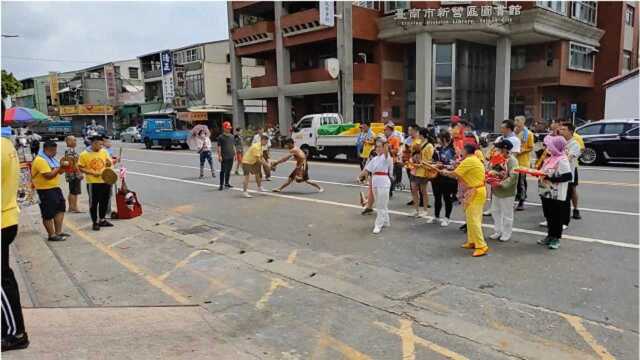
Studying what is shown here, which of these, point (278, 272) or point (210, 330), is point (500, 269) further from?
point (210, 330)

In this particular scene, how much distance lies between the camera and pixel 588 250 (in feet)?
21.5

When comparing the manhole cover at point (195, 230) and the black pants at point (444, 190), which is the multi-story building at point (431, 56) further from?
the manhole cover at point (195, 230)

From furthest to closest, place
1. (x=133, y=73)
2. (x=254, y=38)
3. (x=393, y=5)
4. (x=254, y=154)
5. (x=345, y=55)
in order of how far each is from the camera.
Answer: (x=133, y=73) < (x=254, y=38) < (x=393, y=5) < (x=345, y=55) < (x=254, y=154)

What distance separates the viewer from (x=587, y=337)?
411cm

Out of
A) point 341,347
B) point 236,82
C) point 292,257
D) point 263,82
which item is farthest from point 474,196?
point 236,82

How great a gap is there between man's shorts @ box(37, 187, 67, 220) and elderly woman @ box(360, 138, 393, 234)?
496 centimetres

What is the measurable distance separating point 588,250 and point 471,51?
28506mm

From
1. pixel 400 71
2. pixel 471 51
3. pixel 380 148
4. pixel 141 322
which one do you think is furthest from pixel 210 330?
pixel 471 51

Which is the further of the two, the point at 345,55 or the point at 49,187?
the point at 345,55

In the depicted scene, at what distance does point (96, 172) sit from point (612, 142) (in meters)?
16.2

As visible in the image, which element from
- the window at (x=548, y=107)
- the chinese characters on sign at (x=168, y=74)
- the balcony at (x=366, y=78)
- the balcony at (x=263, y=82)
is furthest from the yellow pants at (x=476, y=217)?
the chinese characters on sign at (x=168, y=74)

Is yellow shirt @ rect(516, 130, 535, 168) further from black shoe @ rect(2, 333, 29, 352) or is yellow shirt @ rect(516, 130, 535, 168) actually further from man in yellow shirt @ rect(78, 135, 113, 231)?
black shoe @ rect(2, 333, 29, 352)

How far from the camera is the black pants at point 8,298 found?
3645 millimetres

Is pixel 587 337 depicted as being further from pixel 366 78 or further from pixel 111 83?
pixel 111 83
